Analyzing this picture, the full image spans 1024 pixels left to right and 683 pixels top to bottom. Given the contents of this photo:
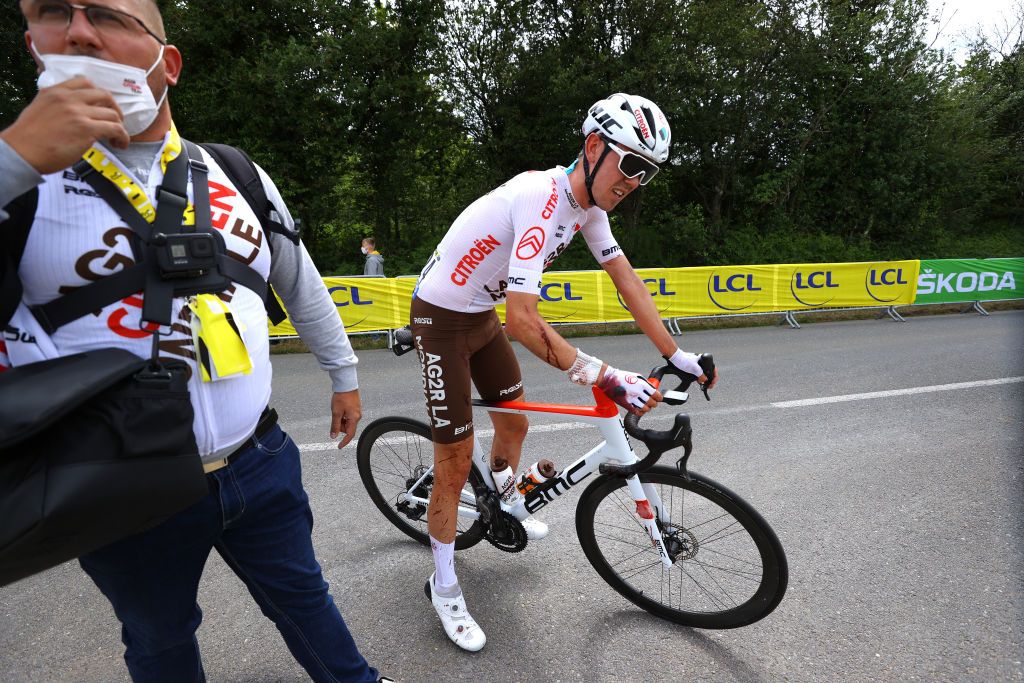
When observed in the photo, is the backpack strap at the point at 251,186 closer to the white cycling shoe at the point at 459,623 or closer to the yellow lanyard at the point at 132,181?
the yellow lanyard at the point at 132,181

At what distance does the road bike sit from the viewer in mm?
2379

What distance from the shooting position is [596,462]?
2.59 meters

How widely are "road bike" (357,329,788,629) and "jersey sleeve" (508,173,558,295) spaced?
0.56 metres

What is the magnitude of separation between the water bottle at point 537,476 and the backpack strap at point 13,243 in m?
2.02

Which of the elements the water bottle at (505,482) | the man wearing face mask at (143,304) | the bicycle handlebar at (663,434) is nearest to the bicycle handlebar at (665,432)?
the bicycle handlebar at (663,434)

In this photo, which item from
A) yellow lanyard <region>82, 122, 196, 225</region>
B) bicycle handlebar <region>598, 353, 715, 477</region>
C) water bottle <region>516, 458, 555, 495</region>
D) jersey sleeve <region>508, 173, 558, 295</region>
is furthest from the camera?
water bottle <region>516, 458, 555, 495</region>

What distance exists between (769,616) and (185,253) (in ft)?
9.03

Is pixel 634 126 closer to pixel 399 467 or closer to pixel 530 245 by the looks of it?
pixel 530 245

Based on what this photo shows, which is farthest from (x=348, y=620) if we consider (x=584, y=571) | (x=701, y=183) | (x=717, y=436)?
(x=701, y=183)

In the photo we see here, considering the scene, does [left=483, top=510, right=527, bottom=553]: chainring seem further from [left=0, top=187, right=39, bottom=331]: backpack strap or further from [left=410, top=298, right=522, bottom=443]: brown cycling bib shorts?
[left=0, top=187, right=39, bottom=331]: backpack strap

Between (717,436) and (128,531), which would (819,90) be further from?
(128,531)

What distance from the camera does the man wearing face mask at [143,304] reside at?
1.12m

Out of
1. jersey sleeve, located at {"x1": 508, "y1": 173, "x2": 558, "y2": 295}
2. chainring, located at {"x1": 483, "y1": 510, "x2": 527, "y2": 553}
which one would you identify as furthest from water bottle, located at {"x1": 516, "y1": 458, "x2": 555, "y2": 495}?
jersey sleeve, located at {"x1": 508, "y1": 173, "x2": 558, "y2": 295}

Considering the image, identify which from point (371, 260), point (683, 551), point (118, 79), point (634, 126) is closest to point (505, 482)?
point (683, 551)
